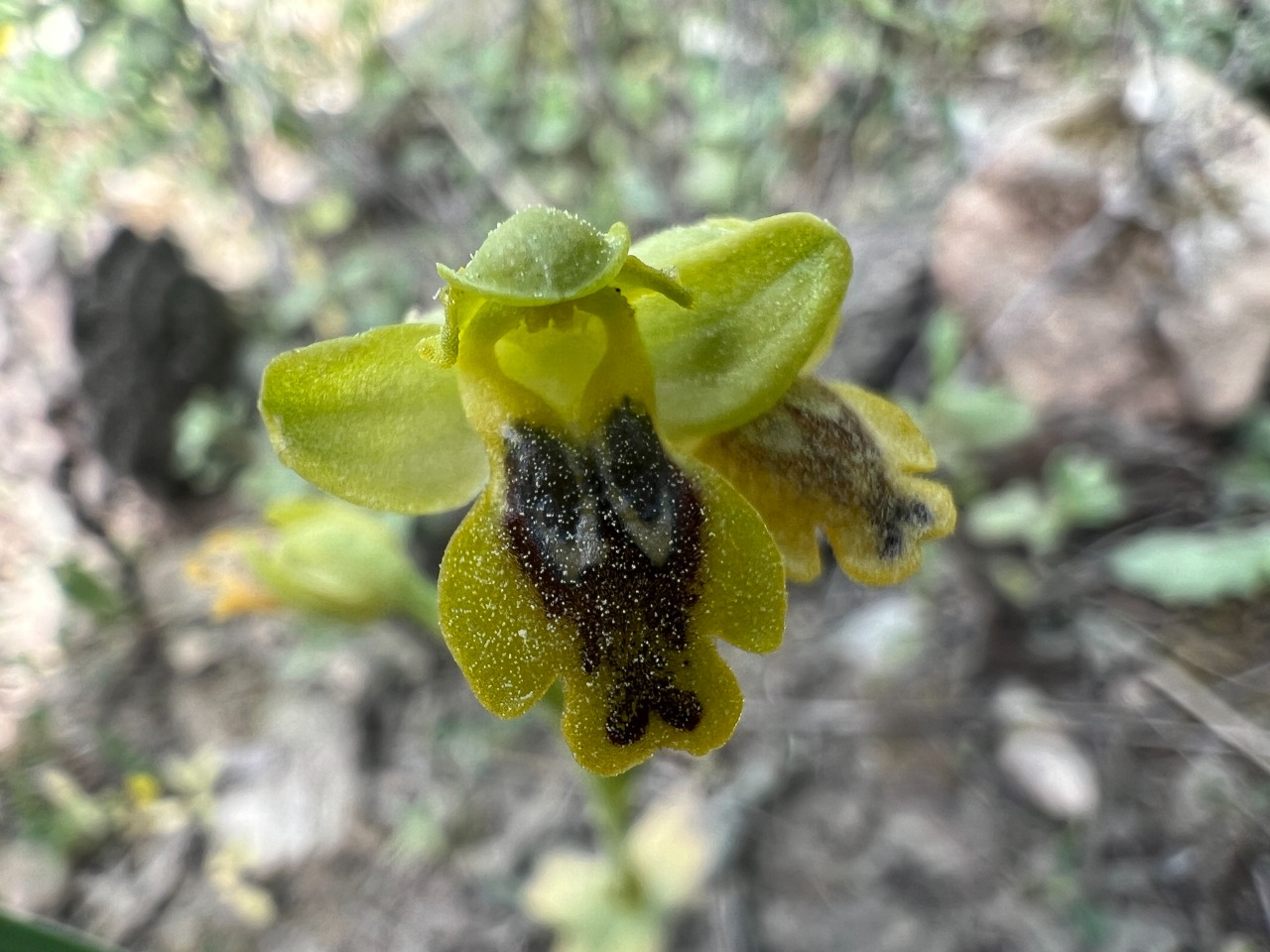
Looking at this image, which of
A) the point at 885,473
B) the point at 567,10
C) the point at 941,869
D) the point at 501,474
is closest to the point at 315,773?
the point at 941,869

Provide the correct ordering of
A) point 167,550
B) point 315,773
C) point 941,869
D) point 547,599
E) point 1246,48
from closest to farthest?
point 547,599, point 1246,48, point 941,869, point 315,773, point 167,550

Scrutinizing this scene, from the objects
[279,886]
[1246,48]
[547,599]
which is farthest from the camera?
[279,886]

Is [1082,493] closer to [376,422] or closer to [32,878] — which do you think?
[376,422]

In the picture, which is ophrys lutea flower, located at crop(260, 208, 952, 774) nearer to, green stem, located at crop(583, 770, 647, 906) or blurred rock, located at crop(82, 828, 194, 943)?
green stem, located at crop(583, 770, 647, 906)

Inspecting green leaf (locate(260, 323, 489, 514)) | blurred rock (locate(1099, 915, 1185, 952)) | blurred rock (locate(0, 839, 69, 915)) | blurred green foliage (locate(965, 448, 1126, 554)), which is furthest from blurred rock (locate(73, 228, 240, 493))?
blurred rock (locate(1099, 915, 1185, 952))

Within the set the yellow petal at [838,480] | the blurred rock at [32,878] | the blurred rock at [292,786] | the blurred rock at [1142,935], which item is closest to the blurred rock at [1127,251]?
the blurred rock at [1142,935]

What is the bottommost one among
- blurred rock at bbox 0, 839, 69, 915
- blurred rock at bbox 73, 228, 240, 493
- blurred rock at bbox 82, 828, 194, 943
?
blurred rock at bbox 82, 828, 194, 943

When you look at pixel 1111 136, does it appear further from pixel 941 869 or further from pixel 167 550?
pixel 167 550

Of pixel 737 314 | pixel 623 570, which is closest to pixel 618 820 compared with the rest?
pixel 623 570
